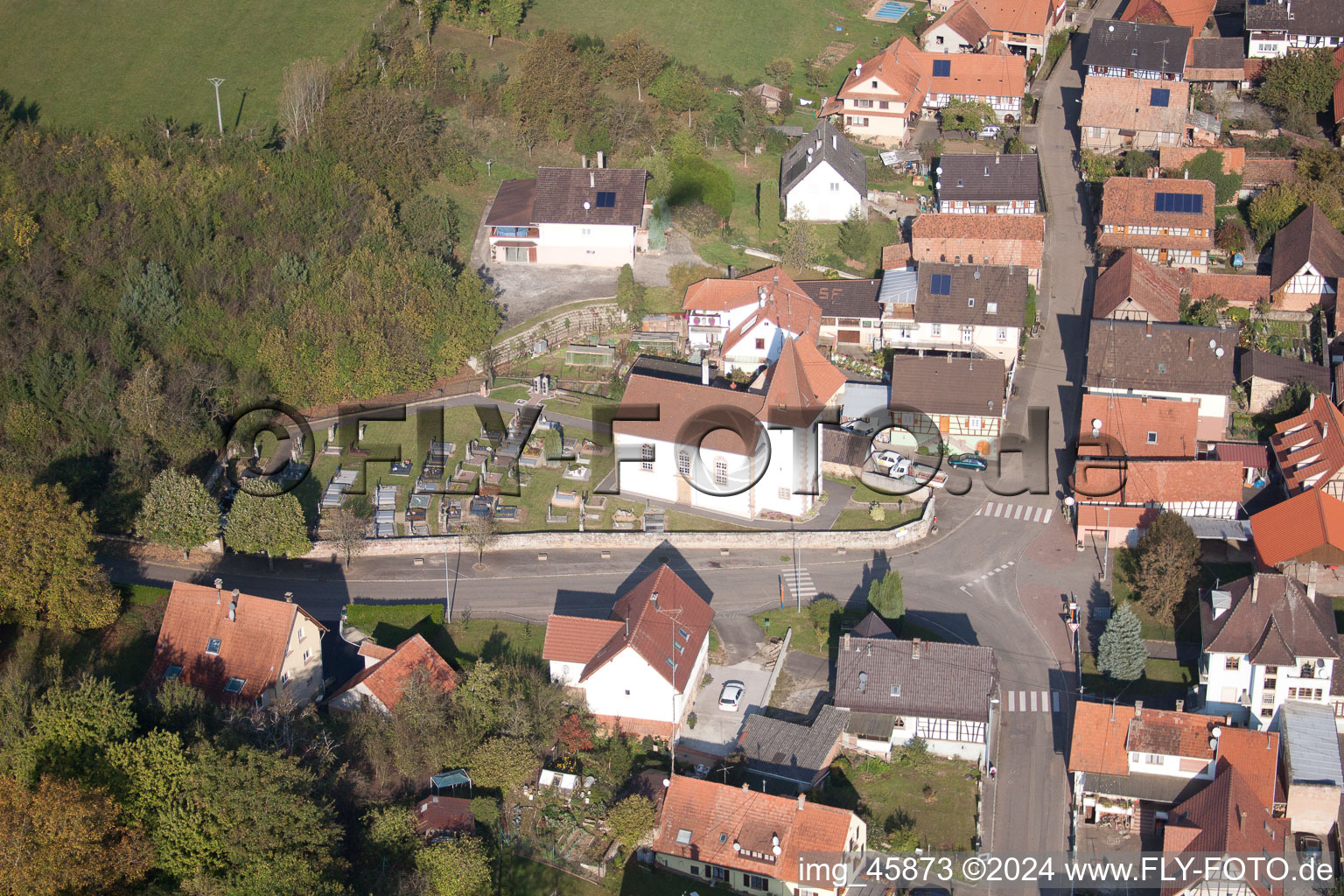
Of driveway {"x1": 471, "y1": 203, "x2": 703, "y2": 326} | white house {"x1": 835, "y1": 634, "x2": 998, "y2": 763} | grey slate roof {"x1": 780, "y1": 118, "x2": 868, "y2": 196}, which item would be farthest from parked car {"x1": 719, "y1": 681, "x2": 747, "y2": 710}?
grey slate roof {"x1": 780, "y1": 118, "x2": 868, "y2": 196}

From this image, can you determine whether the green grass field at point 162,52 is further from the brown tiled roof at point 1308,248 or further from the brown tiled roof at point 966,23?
the brown tiled roof at point 1308,248

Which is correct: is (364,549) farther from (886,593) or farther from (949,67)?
(949,67)

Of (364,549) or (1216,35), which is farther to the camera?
(1216,35)

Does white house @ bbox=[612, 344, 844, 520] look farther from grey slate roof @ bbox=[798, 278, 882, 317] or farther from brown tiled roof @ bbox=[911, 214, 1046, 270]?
brown tiled roof @ bbox=[911, 214, 1046, 270]

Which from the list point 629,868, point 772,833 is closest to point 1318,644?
point 772,833

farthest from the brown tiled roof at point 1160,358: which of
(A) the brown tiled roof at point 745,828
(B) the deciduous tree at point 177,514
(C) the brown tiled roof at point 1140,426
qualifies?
(B) the deciduous tree at point 177,514

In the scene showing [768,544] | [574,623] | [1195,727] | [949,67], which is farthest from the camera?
[949,67]

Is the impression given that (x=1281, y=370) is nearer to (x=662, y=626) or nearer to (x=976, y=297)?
(x=976, y=297)
